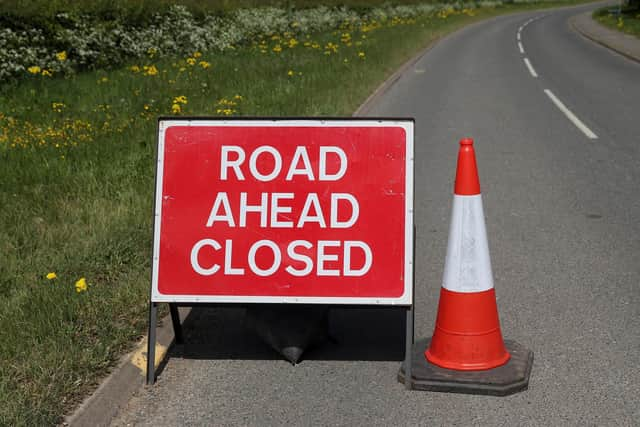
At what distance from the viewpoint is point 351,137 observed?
4.61 metres

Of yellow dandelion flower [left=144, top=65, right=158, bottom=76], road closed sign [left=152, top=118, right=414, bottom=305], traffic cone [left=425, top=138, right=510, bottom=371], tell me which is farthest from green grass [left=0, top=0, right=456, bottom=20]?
traffic cone [left=425, top=138, right=510, bottom=371]

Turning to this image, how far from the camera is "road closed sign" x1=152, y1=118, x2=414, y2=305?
4.51 metres

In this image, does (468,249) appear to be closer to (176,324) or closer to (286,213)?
(286,213)

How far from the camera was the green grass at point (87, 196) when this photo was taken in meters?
4.30

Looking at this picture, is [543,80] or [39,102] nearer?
[39,102]

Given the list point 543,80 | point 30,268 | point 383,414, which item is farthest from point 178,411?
point 543,80

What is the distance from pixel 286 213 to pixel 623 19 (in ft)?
131

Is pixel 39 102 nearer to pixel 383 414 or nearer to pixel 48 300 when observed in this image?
pixel 48 300

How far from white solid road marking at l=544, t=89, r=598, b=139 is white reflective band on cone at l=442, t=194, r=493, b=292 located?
27.3ft

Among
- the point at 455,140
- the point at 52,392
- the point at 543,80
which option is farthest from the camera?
the point at 543,80

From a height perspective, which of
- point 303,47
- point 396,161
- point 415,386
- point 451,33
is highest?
point 396,161

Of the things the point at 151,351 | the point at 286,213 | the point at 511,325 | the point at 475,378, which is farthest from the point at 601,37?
the point at 151,351

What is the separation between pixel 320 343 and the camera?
4.87 m

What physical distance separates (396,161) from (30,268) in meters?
2.66
